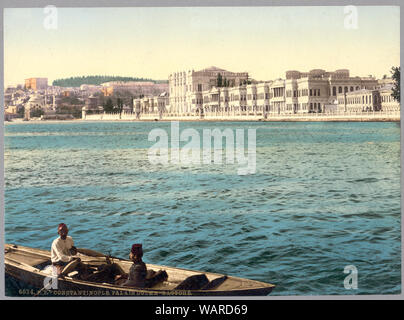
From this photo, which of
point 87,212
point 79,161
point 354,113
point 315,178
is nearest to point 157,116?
point 79,161

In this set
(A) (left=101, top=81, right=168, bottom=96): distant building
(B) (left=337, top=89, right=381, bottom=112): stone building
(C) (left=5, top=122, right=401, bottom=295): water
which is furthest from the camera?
(B) (left=337, top=89, right=381, bottom=112): stone building

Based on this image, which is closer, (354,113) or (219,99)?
(219,99)

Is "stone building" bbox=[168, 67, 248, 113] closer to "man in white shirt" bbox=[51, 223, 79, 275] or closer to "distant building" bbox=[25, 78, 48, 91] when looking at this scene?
"distant building" bbox=[25, 78, 48, 91]

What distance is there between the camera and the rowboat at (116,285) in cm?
499

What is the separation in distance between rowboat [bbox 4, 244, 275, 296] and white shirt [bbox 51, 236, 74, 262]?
0.40ft

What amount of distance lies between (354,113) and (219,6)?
4.54 metres

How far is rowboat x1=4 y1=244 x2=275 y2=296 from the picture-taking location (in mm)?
4992

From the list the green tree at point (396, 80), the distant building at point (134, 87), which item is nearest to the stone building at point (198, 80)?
the distant building at point (134, 87)

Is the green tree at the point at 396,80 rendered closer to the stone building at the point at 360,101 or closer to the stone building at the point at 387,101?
the stone building at the point at 387,101

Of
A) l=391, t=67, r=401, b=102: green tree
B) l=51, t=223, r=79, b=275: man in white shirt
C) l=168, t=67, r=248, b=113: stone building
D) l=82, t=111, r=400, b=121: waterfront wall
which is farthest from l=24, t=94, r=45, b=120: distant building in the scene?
l=391, t=67, r=401, b=102: green tree

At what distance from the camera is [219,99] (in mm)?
8273

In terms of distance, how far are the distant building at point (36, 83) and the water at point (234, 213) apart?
27.5 inches
